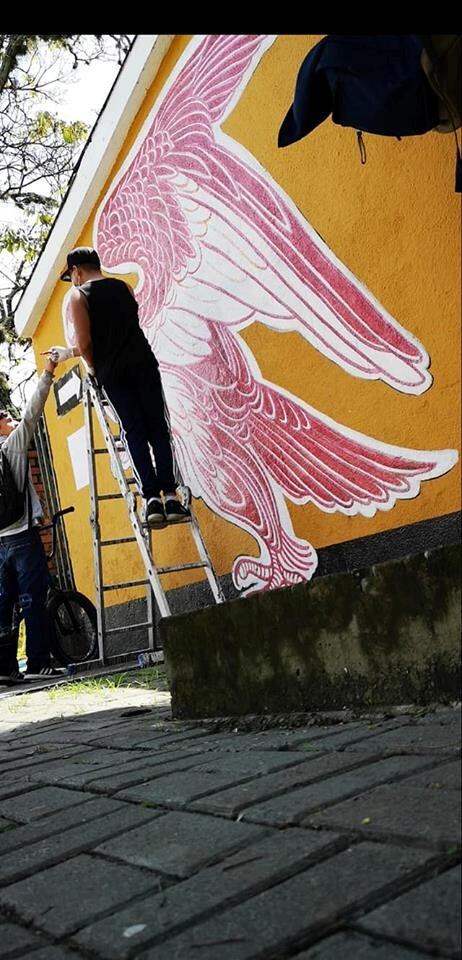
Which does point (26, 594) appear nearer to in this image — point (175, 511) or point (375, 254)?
point (175, 511)

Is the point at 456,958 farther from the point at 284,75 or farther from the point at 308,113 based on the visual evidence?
the point at 284,75

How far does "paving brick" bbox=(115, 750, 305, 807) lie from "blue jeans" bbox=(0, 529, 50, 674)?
441 centimetres

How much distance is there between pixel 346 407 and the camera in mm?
4645

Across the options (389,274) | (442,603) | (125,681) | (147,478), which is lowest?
(125,681)

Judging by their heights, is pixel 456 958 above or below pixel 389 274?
below

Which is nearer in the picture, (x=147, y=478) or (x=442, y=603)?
(x=442, y=603)

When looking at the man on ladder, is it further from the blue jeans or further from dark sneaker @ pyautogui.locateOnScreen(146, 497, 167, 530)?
the blue jeans

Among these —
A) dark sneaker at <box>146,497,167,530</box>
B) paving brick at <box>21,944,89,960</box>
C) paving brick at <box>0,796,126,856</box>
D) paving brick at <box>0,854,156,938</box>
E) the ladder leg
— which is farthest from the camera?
the ladder leg

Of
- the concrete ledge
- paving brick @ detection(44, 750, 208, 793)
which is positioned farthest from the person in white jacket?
paving brick @ detection(44, 750, 208, 793)

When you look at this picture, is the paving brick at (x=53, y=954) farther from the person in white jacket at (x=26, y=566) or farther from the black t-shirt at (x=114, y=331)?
the person in white jacket at (x=26, y=566)

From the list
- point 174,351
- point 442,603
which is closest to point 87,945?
point 442,603

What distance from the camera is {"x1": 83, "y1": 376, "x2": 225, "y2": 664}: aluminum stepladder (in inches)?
235

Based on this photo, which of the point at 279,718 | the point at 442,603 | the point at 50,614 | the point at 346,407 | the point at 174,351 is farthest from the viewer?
the point at 50,614

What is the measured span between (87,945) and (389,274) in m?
3.26
